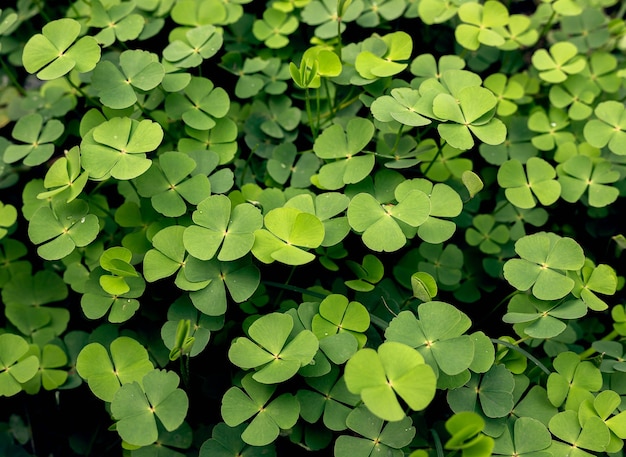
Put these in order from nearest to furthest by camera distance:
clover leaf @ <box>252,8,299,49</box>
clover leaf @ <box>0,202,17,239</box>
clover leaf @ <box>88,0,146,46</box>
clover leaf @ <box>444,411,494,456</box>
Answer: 1. clover leaf @ <box>444,411,494,456</box>
2. clover leaf @ <box>0,202,17,239</box>
3. clover leaf @ <box>88,0,146,46</box>
4. clover leaf @ <box>252,8,299,49</box>

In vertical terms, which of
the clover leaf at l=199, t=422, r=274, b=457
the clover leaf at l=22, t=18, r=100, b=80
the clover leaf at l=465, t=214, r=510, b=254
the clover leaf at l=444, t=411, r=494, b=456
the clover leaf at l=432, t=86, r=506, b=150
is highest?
the clover leaf at l=22, t=18, r=100, b=80

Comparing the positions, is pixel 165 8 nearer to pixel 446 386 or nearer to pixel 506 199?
pixel 506 199

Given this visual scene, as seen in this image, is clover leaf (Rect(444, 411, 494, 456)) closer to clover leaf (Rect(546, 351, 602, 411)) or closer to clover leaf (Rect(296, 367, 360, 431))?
clover leaf (Rect(296, 367, 360, 431))

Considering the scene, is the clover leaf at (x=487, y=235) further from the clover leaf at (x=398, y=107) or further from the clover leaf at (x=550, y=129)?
the clover leaf at (x=398, y=107)

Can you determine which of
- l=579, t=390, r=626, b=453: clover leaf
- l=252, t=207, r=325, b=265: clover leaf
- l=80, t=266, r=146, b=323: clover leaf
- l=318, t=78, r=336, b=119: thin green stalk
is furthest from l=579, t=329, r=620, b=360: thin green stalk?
l=80, t=266, r=146, b=323: clover leaf

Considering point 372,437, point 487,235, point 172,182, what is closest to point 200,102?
point 172,182

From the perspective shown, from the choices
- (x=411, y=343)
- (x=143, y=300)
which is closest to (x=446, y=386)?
(x=411, y=343)

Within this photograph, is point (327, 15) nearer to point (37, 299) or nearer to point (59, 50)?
point (59, 50)
